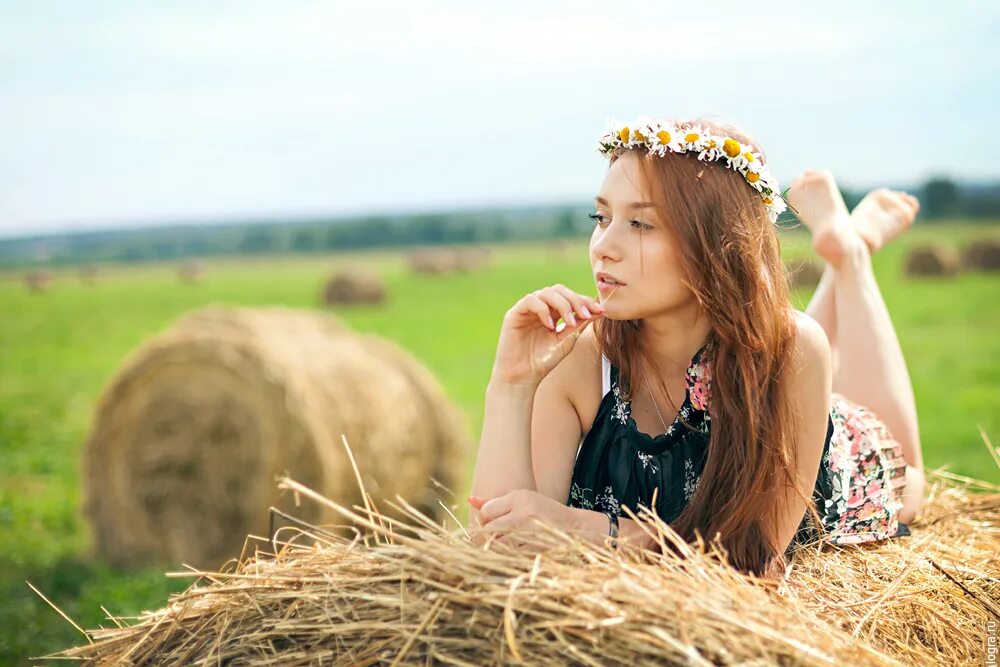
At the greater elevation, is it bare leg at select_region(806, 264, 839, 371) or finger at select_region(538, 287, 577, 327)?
finger at select_region(538, 287, 577, 327)

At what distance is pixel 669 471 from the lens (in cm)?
288

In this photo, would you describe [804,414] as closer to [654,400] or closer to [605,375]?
[654,400]

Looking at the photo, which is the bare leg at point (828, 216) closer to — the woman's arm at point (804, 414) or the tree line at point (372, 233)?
the woman's arm at point (804, 414)

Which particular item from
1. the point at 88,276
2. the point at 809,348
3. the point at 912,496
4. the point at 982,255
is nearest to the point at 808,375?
the point at 809,348

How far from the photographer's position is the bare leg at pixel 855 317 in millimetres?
3941

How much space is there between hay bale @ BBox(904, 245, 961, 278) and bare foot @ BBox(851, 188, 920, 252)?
19.9 meters

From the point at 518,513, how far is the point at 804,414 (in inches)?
32.2

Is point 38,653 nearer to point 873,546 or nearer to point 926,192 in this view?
point 873,546

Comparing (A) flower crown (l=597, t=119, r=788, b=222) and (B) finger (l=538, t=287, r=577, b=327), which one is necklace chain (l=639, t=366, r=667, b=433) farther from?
(A) flower crown (l=597, t=119, r=788, b=222)

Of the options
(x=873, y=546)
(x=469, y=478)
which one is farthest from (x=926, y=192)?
(x=873, y=546)

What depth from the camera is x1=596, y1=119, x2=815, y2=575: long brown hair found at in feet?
8.57

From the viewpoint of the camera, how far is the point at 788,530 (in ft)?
8.86

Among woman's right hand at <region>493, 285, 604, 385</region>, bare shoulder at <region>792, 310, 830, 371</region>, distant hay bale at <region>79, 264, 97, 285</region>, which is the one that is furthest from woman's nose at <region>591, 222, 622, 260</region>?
distant hay bale at <region>79, 264, 97, 285</region>

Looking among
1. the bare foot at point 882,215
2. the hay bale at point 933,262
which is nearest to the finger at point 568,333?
the bare foot at point 882,215
